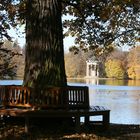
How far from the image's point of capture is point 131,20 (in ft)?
73.1

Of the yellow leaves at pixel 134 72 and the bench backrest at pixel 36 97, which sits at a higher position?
the yellow leaves at pixel 134 72

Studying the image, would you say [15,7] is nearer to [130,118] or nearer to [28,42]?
[28,42]

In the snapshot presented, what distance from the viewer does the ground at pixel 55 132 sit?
10609 millimetres

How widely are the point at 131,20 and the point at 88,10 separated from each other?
6613mm

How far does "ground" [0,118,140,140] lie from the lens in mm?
10609

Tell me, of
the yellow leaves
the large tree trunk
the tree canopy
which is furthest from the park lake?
the yellow leaves

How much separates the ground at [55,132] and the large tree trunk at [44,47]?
102 centimetres

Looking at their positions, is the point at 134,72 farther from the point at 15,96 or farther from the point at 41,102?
the point at 41,102

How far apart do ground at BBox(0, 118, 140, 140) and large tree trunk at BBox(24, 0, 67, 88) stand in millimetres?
1022

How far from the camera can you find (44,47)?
39.4ft

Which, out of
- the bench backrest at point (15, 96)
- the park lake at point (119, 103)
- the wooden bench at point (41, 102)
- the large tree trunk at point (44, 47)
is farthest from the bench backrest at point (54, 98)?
the park lake at point (119, 103)

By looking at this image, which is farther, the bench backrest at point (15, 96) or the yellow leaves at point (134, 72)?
the yellow leaves at point (134, 72)

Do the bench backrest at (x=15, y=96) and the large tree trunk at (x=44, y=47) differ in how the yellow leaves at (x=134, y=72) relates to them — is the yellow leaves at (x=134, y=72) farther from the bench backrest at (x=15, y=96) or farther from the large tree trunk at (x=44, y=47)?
the bench backrest at (x=15, y=96)

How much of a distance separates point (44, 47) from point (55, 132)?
2196 mm
